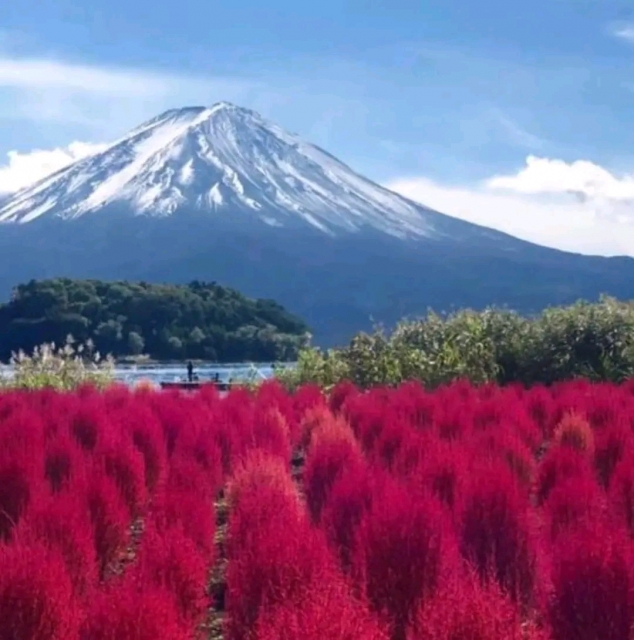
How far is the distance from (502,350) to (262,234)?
325 feet

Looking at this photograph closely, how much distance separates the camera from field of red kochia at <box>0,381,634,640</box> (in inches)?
202

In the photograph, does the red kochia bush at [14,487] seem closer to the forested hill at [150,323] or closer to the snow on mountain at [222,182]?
the forested hill at [150,323]

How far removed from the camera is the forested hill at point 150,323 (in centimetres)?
4044

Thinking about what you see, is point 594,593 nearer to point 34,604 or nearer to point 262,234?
point 34,604

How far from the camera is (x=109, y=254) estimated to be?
12381 centimetres

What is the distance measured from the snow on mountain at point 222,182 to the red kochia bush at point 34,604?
376 feet

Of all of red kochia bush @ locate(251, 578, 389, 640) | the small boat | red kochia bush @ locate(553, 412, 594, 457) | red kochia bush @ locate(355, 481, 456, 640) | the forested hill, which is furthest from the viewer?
the forested hill

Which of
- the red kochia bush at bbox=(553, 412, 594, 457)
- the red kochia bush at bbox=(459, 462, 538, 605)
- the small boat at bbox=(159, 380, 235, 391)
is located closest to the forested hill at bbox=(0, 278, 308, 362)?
the small boat at bbox=(159, 380, 235, 391)

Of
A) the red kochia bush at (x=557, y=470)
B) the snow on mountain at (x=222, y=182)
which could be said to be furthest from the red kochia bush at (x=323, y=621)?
the snow on mountain at (x=222, y=182)

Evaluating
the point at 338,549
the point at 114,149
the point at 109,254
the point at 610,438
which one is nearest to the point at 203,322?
the point at 610,438

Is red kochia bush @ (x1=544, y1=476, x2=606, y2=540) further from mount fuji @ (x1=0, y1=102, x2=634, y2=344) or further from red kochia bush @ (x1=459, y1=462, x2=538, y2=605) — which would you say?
mount fuji @ (x1=0, y1=102, x2=634, y2=344)

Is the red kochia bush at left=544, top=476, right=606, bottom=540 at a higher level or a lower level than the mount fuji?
lower

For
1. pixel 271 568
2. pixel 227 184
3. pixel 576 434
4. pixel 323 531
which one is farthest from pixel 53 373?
pixel 227 184

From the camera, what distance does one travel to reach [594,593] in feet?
18.3
